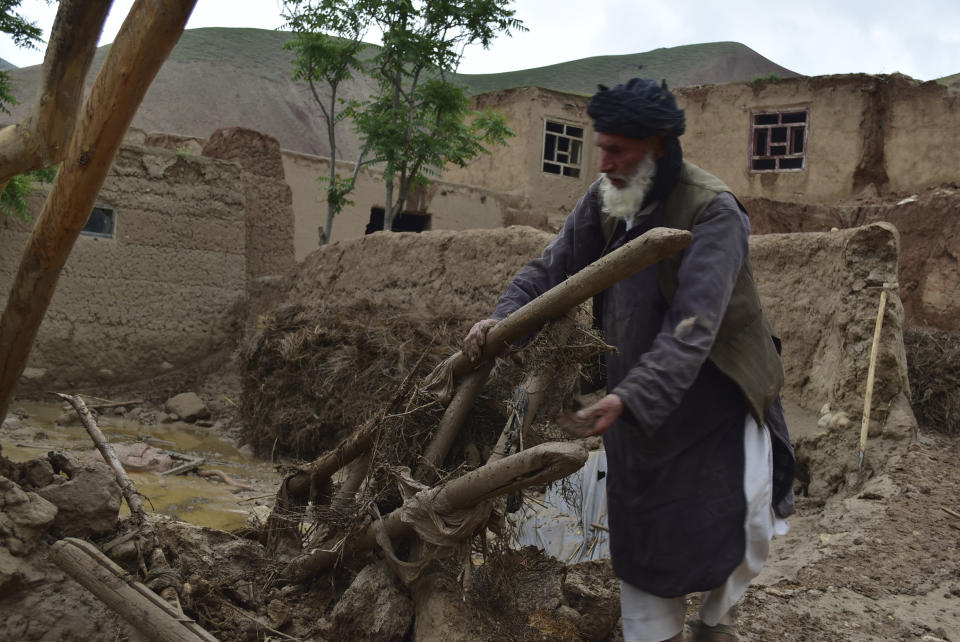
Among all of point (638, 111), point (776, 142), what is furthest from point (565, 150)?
point (638, 111)

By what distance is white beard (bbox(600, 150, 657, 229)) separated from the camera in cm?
220

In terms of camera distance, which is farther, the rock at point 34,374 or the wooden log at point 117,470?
the rock at point 34,374

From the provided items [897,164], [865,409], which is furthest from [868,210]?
[865,409]

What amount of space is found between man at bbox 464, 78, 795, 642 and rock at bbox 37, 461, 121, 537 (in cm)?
162

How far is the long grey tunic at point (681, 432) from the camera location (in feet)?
6.40

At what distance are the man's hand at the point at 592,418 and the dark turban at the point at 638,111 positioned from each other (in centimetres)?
71

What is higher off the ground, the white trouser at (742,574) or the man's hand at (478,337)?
the man's hand at (478,337)

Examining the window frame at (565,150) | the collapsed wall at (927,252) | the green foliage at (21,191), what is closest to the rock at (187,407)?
the green foliage at (21,191)

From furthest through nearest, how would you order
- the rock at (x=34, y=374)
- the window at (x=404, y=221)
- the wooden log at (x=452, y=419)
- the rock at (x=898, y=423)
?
the window at (x=404, y=221) → the rock at (x=34, y=374) → the rock at (x=898, y=423) → the wooden log at (x=452, y=419)

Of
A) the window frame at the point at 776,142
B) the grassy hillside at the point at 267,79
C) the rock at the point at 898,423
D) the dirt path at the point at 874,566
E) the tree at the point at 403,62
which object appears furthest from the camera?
the grassy hillside at the point at 267,79

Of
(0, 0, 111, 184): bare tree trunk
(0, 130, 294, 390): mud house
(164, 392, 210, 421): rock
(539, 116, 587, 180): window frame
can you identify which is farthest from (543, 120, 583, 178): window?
(0, 0, 111, 184): bare tree trunk

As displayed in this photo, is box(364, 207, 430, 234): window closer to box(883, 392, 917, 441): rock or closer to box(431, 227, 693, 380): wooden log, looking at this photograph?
box(883, 392, 917, 441): rock

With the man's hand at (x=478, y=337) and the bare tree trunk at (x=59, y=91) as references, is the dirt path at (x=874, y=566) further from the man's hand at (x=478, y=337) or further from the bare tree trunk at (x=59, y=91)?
the bare tree trunk at (x=59, y=91)

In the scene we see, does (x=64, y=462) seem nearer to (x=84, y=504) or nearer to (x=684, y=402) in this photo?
(x=84, y=504)
